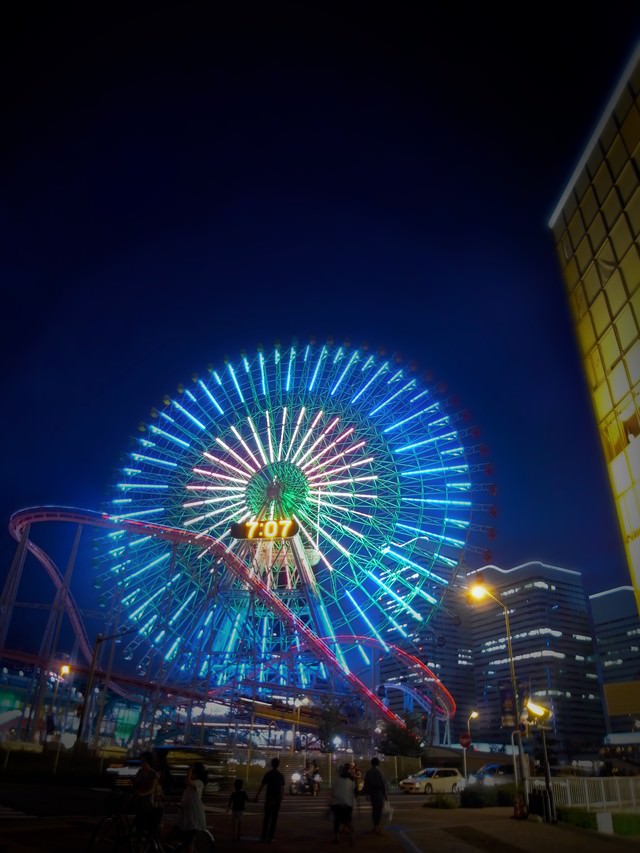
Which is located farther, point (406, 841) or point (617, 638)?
point (617, 638)

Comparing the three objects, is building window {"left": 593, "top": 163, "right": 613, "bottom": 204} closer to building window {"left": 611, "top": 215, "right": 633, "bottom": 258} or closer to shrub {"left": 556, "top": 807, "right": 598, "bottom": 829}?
building window {"left": 611, "top": 215, "right": 633, "bottom": 258}

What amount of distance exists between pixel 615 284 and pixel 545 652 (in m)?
134

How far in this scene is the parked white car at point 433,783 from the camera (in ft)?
90.8

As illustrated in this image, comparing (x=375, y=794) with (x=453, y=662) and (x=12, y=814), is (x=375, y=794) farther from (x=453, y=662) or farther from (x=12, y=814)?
(x=453, y=662)

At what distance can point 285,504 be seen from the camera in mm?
39062

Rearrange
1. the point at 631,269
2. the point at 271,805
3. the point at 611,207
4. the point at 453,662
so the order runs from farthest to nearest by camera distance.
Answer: the point at 453,662 → the point at 611,207 → the point at 631,269 → the point at 271,805

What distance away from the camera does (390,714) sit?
146ft

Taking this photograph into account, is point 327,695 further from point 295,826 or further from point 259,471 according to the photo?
point 295,826

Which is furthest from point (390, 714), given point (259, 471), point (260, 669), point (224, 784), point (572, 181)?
point (572, 181)

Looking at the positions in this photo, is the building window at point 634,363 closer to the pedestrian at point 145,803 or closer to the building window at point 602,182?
the building window at point 602,182

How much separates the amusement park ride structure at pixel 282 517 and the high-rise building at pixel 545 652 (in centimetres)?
9222

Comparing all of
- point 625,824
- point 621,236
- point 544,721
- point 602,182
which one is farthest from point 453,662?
point 621,236

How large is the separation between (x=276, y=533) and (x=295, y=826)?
24366mm

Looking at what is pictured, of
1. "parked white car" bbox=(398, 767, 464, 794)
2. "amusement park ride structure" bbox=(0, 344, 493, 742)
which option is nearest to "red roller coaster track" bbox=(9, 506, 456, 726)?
"amusement park ride structure" bbox=(0, 344, 493, 742)
